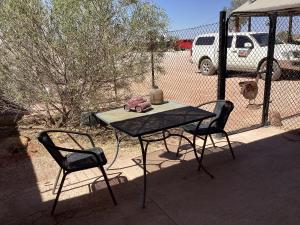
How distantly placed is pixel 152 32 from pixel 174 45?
1.01 m

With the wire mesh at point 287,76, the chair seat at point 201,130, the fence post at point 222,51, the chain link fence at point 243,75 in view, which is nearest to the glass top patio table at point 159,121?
the chair seat at point 201,130

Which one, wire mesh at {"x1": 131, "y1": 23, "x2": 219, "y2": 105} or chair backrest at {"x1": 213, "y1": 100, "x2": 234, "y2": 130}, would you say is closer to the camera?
chair backrest at {"x1": 213, "y1": 100, "x2": 234, "y2": 130}

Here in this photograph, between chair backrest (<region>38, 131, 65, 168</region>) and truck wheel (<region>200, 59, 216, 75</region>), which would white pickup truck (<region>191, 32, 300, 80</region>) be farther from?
chair backrest (<region>38, 131, 65, 168</region>)

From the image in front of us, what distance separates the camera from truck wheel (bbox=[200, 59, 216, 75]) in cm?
1335

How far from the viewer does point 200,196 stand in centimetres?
363

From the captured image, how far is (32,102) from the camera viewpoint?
5855 millimetres

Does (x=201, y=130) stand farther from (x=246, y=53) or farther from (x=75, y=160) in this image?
(x=246, y=53)

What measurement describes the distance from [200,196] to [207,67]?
413 inches

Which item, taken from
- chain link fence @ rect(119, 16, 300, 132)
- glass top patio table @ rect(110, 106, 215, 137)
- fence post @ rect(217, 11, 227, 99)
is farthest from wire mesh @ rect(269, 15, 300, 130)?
glass top patio table @ rect(110, 106, 215, 137)

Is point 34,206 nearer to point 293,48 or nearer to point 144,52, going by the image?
point 144,52

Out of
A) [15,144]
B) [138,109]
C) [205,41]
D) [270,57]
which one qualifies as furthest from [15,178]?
[205,41]

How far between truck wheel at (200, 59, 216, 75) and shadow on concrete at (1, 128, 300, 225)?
8.94 m

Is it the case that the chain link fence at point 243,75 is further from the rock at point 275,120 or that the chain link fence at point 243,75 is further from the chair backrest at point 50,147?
the chair backrest at point 50,147

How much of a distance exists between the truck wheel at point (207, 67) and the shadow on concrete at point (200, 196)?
894cm
